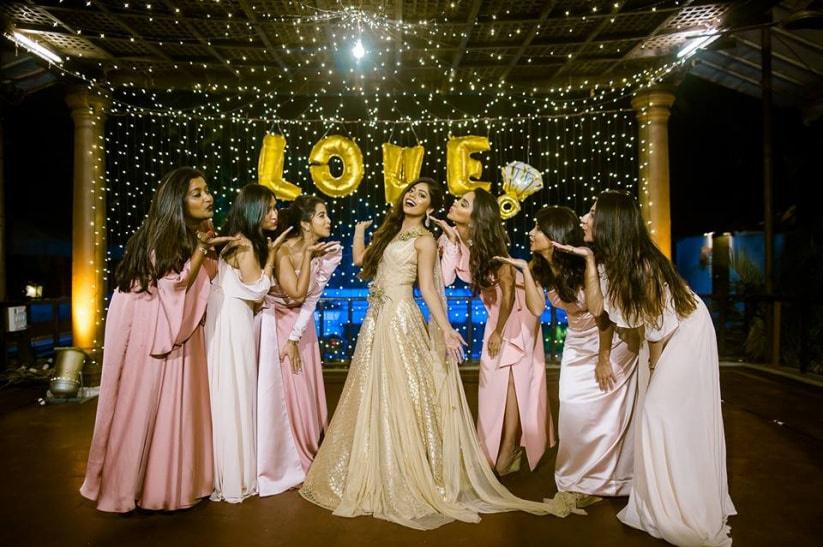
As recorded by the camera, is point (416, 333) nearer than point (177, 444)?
No

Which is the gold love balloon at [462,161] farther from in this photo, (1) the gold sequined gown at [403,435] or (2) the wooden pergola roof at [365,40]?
(1) the gold sequined gown at [403,435]

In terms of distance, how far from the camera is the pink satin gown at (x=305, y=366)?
352cm

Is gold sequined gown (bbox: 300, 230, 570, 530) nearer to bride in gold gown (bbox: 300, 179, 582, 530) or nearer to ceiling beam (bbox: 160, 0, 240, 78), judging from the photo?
bride in gold gown (bbox: 300, 179, 582, 530)

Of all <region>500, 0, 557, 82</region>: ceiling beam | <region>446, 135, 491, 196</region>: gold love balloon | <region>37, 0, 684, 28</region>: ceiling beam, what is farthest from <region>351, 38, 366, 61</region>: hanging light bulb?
<region>500, 0, 557, 82</region>: ceiling beam

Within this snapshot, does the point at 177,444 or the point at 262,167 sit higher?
the point at 262,167

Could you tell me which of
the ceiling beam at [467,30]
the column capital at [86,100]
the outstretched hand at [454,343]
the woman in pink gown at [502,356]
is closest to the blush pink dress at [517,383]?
the woman in pink gown at [502,356]

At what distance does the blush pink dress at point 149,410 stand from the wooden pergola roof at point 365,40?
3.63 metres

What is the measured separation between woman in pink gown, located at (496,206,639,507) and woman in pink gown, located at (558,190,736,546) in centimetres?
34

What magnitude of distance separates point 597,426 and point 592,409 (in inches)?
3.6

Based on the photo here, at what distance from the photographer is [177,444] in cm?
289

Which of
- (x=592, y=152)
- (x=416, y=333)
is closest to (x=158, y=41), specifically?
(x=416, y=333)

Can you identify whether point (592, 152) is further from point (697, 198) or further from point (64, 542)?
point (64, 542)

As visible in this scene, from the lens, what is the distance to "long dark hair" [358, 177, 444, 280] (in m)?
3.28

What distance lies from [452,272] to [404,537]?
160cm
